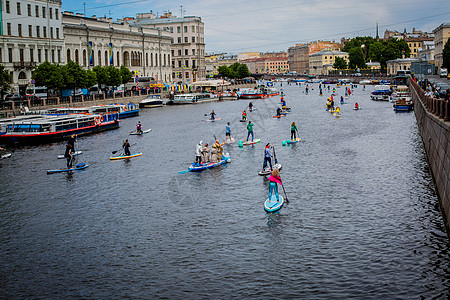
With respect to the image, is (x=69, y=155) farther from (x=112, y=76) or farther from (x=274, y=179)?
(x=112, y=76)

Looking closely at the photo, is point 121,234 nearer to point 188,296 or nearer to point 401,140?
point 188,296

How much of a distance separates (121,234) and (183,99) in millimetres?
86497

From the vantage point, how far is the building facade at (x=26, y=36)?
253 feet

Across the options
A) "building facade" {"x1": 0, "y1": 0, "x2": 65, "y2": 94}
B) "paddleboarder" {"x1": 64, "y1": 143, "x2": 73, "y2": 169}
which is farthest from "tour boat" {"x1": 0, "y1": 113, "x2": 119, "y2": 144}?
"building facade" {"x1": 0, "y1": 0, "x2": 65, "y2": 94}

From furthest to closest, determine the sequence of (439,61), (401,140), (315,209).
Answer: (439,61), (401,140), (315,209)

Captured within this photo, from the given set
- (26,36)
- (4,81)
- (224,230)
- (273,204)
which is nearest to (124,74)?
(26,36)

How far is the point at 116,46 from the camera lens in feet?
364

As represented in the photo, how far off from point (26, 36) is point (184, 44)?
8113 cm

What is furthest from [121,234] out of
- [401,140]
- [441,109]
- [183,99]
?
[183,99]

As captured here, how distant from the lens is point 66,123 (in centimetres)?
5550

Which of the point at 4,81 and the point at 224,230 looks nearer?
the point at 224,230

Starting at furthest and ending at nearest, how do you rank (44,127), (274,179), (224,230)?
(44,127), (274,179), (224,230)

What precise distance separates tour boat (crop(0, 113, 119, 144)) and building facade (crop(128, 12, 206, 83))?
100 m

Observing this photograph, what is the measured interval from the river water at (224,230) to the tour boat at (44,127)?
32.7ft
